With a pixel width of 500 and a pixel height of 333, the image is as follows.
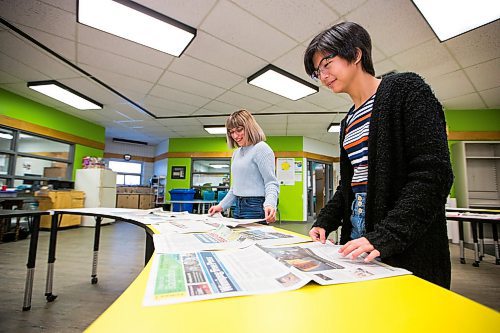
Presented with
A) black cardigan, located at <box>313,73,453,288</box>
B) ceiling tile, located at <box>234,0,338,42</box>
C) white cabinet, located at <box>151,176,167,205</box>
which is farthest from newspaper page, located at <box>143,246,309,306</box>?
white cabinet, located at <box>151,176,167,205</box>

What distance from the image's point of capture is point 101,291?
2.03 meters

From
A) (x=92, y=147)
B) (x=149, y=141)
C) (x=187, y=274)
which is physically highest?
(x=149, y=141)

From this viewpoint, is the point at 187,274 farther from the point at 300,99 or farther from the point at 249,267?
the point at 300,99

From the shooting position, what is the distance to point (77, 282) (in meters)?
2.20

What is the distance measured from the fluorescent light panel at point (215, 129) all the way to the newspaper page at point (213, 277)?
610 centimetres

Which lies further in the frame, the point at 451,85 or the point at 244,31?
the point at 451,85

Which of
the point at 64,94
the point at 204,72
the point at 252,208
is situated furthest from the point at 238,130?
the point at 64,94

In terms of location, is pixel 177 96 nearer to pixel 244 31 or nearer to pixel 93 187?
pixel 244 31

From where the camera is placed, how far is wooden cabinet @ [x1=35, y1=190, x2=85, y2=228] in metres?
4.70

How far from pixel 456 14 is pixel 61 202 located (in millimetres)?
6813

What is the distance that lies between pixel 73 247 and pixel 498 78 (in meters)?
6.84

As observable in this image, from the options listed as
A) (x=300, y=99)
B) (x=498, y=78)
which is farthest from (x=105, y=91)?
(x=498, y=78)

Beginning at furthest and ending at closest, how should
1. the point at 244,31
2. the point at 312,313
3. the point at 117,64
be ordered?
the point at 117,64 < the point at 244,31 < the point at 312,313

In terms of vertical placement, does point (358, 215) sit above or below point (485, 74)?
below
